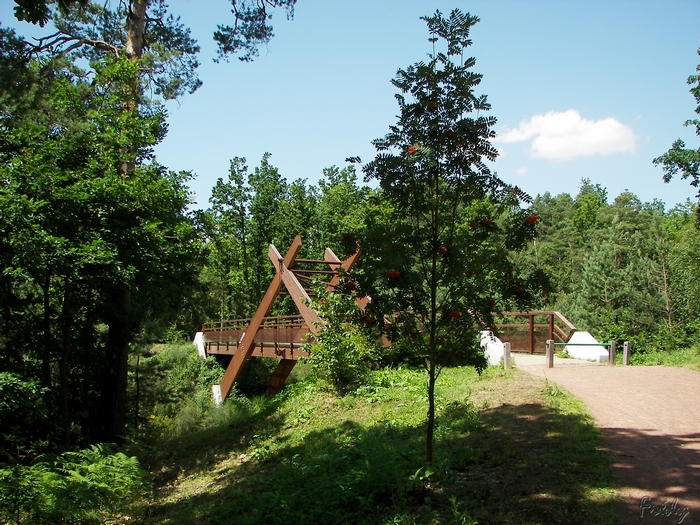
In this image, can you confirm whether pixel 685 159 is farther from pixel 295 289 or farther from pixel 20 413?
pixel 20 413

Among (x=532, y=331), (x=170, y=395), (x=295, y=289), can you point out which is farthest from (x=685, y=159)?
(x=170, y=395)

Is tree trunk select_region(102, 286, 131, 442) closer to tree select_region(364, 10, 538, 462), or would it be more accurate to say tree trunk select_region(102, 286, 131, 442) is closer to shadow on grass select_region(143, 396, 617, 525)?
shadow on grass select_region(143, 396, 617, 525)

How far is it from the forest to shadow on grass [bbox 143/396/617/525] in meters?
0.65

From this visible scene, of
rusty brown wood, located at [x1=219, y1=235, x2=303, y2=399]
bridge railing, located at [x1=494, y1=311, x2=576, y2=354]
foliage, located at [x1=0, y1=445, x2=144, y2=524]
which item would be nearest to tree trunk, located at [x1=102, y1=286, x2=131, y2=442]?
foliage, located at [x1=0, y1=445, x2=144, y2=524]

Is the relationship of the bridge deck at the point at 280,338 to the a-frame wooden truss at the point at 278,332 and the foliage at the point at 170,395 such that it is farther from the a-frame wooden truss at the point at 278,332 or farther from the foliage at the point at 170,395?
the foliage at the point at 170,395

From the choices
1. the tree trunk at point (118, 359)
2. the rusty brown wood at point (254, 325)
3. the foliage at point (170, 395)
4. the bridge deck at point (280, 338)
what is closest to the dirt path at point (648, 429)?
the bridge deck at point (280, 338)

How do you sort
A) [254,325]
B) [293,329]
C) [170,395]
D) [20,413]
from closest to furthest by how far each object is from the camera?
[20,413] → [293,329] → [254,325] → [170,395]

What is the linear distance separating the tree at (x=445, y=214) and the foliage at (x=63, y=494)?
373 centimetres

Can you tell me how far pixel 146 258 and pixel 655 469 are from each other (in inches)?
345

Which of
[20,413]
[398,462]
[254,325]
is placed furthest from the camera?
[254,325]

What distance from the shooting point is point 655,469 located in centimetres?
504

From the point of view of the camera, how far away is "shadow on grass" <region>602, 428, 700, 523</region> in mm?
4270

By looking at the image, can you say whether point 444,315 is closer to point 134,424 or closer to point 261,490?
point 261,490

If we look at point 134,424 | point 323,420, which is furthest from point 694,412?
point 134,424
